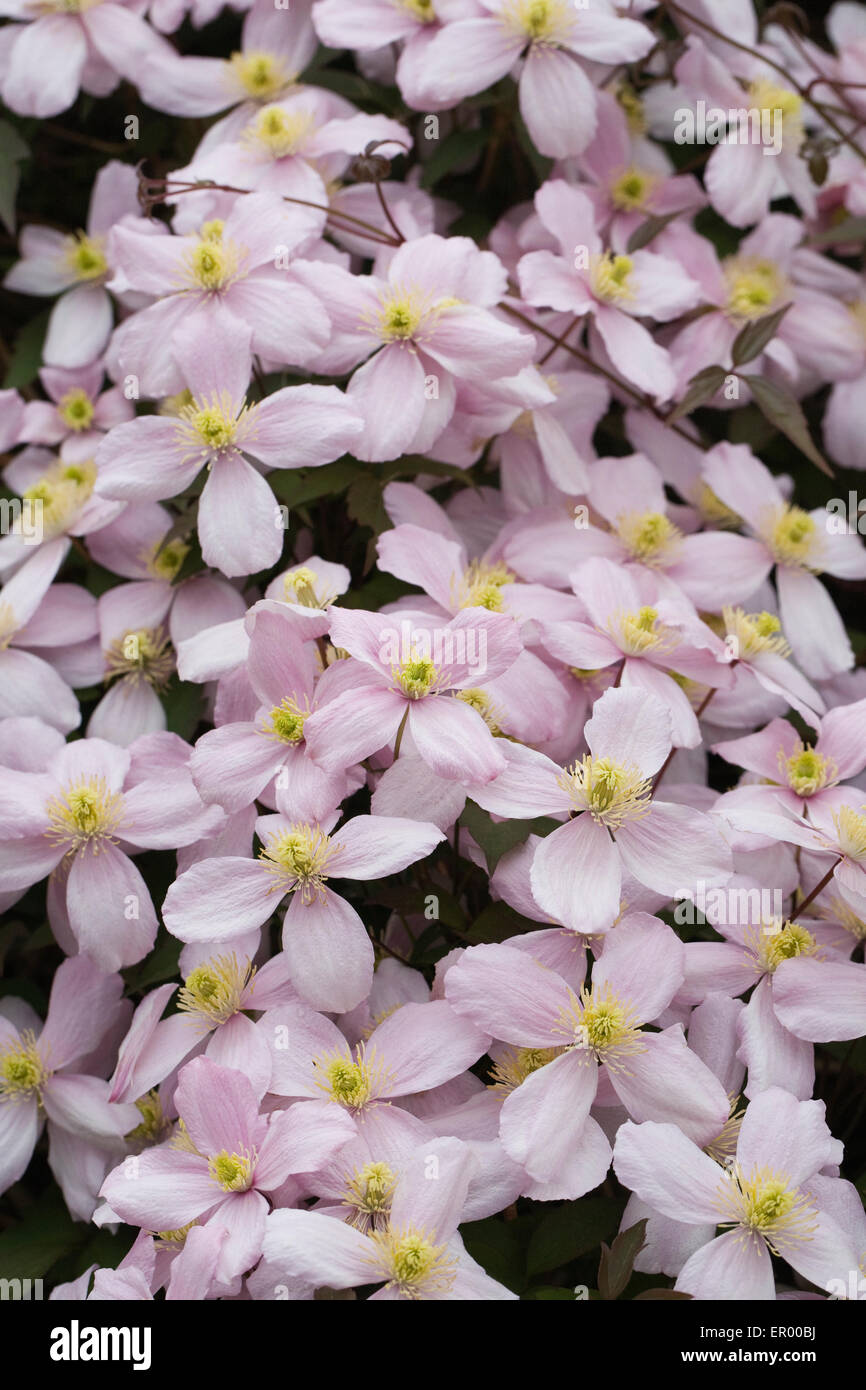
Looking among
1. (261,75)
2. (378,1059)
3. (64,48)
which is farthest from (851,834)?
(64,48)

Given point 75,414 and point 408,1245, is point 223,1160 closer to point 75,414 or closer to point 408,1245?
point 408,1245

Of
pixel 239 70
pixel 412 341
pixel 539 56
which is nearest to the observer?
pixel 412 341

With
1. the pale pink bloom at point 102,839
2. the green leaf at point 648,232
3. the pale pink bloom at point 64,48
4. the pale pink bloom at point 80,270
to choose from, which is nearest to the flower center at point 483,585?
the pale pink bloom at point 102,839

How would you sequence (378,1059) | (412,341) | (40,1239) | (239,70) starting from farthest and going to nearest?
1. (239,70)
2. (412,341)
3. (40,1239)
4. (378,1059)
